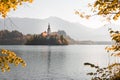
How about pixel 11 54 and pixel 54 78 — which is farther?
pixel 54 78

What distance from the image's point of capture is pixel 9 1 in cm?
1320

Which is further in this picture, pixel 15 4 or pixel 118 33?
pixel 118 33

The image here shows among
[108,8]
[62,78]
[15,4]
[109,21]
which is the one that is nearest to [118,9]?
[108,8]

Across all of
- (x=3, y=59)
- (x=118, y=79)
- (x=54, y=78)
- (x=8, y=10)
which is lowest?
(x=54, y=78)

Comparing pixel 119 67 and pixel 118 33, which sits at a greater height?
pixel 118 33

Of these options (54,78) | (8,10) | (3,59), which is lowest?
(54,78)

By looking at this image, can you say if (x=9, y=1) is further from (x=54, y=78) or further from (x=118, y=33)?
(x=54, y=78)

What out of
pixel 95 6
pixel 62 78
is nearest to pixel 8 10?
pixel 95 6

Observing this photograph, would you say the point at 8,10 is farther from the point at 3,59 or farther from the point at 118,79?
the point at 118,79

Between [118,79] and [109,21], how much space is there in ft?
11.3

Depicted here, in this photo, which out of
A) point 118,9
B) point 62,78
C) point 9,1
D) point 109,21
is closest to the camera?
point 9,1

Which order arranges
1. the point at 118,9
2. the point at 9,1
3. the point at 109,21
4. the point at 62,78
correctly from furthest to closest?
the point at 62,78 → the point at 109,21 → the point at 118,9 → the point at 9,1

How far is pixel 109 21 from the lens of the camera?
16.6 m

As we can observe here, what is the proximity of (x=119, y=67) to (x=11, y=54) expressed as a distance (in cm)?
670
